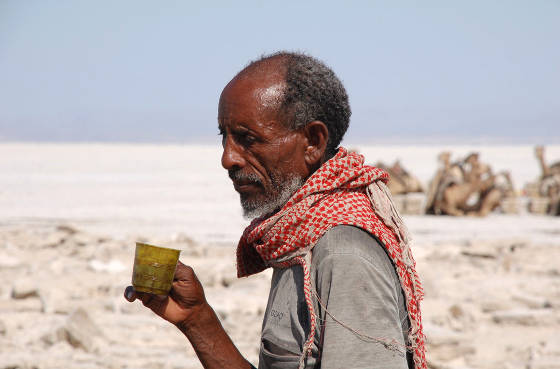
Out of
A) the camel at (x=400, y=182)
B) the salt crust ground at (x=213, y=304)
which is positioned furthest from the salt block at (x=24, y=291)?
the camel at (x=400, y=182)

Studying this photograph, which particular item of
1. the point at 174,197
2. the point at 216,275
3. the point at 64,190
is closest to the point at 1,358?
the point at 216,275

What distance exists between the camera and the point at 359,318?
157cm

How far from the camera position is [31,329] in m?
5.96

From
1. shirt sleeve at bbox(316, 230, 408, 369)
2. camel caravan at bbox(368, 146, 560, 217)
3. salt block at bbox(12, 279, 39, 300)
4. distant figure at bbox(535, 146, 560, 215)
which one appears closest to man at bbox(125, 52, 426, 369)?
shirt sleeve at bbox(316, 230, 408, 369)

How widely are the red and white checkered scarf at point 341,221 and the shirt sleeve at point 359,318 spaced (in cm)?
6

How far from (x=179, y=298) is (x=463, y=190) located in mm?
15679

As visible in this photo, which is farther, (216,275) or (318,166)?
(216,275)

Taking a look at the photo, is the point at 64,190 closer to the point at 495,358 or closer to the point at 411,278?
the point at 495,358

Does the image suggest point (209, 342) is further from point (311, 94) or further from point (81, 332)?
point (81, 332)

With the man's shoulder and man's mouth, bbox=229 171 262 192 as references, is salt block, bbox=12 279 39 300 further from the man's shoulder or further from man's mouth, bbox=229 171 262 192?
the man's shoulder

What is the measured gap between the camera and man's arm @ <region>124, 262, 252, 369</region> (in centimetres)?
184

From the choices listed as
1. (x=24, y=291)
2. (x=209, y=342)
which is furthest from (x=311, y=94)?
(x=24, y=291)

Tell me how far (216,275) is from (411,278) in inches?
261

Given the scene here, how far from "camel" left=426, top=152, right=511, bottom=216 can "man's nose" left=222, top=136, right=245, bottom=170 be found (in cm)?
1517
